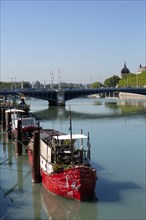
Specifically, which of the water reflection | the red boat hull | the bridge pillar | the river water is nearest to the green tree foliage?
the bridge pillar

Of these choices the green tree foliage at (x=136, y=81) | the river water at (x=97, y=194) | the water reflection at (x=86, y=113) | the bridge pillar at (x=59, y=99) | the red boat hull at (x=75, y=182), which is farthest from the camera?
the green tree foliage at (x=136, y=81)

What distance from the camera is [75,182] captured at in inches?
706

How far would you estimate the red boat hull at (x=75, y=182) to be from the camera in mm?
17797

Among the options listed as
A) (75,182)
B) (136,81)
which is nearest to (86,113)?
(75,182)

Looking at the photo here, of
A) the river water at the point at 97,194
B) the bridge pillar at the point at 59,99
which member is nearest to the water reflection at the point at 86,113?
the bridge pillar at the point at 59,99

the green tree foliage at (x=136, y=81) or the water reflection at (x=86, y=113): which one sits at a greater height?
the green tree foliage at (x=136, y=81)

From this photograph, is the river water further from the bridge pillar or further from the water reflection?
the bridge pillar

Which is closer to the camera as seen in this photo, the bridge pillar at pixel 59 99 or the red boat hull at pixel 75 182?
the red boat hull at pixel 75 182

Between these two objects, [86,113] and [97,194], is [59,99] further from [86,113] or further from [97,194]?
[97,194]

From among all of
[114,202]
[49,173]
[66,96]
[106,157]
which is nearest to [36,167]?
[49,173]

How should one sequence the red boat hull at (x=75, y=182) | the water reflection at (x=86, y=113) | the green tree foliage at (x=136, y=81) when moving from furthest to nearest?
the green tree foliage at (x=136, y=81), the water reflection at (x=86, y=113), the red boat hull at (x=75, y=182)

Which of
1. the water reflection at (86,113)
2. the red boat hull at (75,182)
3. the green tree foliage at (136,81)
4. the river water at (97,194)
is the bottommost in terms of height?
the water reflection at (86,113)

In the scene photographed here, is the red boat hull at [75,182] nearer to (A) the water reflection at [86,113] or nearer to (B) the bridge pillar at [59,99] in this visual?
(A) the water reflection at [86,113]

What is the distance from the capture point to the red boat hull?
17797 mm
